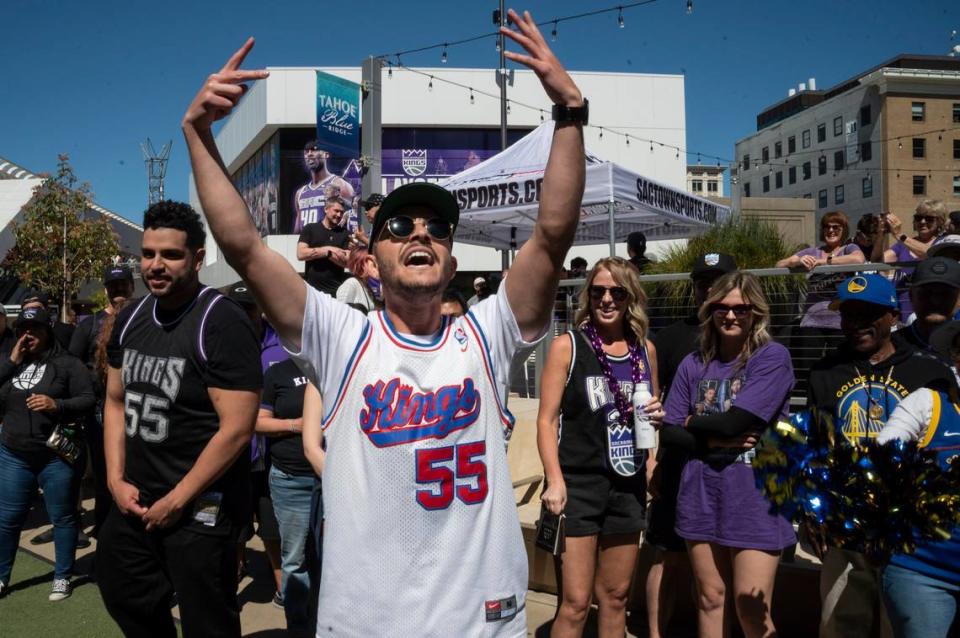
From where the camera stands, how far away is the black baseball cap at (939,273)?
13.3ft

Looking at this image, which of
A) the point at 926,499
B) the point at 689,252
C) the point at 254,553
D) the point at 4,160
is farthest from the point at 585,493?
the point at 4,160

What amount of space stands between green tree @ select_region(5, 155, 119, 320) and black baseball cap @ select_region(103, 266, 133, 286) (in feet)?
56.5

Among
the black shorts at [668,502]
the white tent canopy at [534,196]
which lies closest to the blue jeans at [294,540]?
the black shorts at [668,502]

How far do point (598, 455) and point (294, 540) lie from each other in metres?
1.82

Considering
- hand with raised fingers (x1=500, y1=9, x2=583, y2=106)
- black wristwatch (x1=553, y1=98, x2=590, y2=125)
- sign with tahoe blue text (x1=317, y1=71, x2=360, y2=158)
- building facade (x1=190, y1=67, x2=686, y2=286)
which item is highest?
building facade (x1=190, y1=67, x2=686, y2=286)

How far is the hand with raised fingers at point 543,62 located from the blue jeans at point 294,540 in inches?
117

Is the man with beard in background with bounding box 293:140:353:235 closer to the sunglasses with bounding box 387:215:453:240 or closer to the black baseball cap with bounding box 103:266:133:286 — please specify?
the black baseball cap with bounding box 103:266:133:286

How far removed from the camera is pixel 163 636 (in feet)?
11.5

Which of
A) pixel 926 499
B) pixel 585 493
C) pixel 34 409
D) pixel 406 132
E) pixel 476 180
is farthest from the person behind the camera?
pixel 406 132

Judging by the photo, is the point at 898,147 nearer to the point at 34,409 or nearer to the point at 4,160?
the point at 4,160

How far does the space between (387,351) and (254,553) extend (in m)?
5.37

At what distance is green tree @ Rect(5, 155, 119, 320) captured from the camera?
22266 millimetres

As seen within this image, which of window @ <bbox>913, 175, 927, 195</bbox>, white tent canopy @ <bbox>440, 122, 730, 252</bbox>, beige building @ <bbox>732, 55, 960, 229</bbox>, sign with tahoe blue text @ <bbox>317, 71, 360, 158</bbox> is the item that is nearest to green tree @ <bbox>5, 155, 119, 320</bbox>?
sign with tahoe blue text @ <bbox>317, 71, 360, 158</bbox>

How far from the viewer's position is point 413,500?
2.14m
